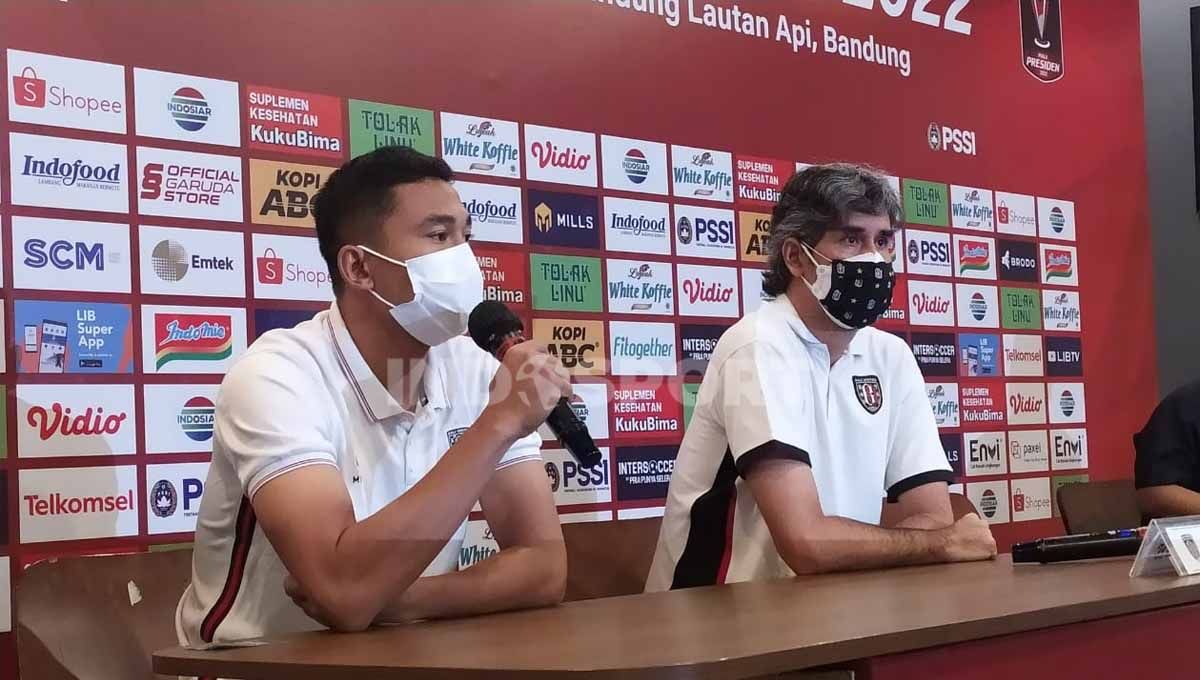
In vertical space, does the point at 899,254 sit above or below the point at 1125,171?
below

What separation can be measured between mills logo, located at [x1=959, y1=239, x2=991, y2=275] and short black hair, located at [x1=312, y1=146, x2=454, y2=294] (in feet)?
8.03

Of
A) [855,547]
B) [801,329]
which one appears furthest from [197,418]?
[855,547]

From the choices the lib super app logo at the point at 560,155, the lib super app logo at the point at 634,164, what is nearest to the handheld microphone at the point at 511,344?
Answer: the lib super app logo at the point at 560,155

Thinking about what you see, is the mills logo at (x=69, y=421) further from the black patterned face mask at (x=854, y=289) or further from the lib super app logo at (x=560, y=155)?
the black patterned face mask at (x=854, y=289)

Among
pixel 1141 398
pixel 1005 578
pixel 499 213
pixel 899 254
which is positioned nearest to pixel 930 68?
pixel 899 254

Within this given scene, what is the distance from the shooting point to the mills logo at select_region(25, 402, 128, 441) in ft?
7.34

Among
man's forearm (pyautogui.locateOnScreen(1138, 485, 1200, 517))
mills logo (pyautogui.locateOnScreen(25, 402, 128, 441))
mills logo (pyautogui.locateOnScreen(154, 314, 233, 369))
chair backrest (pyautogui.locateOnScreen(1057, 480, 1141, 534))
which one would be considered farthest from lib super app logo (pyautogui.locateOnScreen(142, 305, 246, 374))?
man's forearm (pyautogui.locateOnScreen(1138, 485, 1200, 517))

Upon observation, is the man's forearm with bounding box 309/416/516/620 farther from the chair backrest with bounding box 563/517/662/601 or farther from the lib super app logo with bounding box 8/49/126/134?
the lib super app logo with bounding box 8/49/126/134

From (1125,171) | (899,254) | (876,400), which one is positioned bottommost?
(876,400)

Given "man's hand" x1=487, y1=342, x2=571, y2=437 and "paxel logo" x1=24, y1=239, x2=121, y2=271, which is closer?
"man's hand" x1=487, y1=342, x2=571, y2=437

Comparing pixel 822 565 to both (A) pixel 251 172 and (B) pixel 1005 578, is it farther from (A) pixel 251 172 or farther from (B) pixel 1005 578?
(A) pixel 251 172

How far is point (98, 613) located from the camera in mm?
1826

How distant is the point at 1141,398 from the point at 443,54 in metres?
2.97

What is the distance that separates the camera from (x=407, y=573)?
153cm
